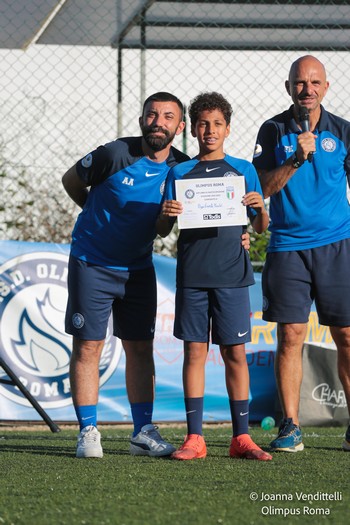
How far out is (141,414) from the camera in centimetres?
488

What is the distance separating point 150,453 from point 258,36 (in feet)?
15.4

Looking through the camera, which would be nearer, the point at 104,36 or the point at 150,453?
the point at 150,453

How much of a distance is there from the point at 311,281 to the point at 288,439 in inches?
32.0

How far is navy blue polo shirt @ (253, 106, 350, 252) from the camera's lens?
15.9 ft

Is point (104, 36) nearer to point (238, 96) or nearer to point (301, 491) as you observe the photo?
point (238, 96)

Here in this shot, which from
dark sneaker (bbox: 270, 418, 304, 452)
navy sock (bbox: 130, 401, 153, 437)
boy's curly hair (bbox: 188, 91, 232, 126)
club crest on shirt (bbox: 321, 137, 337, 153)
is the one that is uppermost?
boy's curly hair (bbox: 188, 91, 232, 126)

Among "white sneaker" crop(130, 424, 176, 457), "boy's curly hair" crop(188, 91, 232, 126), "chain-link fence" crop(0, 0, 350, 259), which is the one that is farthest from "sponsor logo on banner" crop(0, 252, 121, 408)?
"boy's curly hair" crop(188, 91, 232, 126)

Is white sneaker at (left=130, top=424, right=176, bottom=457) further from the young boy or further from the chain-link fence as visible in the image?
the chain-link fence

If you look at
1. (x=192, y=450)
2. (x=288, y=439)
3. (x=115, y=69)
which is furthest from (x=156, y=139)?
(x=115, y=69)

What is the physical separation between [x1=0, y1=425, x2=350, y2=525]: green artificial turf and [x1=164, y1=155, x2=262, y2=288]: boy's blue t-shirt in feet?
2.79

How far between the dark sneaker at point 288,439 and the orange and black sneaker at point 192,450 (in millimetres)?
445

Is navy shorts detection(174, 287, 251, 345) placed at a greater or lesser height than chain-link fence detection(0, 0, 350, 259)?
lesser

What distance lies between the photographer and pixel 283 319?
193 inches

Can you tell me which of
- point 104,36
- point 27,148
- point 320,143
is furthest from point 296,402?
Result: point 104,36
